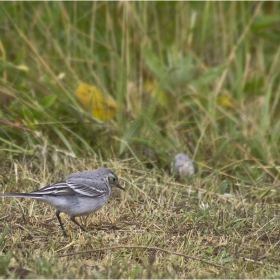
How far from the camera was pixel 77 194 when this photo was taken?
5.62 m

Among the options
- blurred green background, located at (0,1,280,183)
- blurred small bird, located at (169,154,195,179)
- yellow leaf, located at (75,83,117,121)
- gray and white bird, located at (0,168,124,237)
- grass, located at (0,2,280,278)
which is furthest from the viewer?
yellow leaf, located at (75,83,117,121)

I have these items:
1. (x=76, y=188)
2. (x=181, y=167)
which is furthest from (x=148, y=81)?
(x=76, y=188)

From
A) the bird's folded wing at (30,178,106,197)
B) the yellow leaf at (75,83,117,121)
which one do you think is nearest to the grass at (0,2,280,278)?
the yellow leaf at (75,83,117,121)

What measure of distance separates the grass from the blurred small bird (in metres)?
0.10

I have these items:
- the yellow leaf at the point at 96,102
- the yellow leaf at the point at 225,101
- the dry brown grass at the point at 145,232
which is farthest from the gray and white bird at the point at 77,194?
the yellow leaf at the point at 225,101

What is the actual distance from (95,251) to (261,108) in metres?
4.35

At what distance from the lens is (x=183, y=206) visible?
19.9 ft

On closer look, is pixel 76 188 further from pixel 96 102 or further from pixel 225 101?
pixel 225 101

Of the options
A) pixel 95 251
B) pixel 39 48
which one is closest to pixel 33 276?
pixel 95 251

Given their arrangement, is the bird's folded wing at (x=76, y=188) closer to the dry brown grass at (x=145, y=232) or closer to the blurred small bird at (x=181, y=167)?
the dry brown grass at (x=145, y=232)

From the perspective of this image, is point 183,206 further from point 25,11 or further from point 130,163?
point 25,11

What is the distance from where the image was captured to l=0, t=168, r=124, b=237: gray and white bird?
17.6 feet

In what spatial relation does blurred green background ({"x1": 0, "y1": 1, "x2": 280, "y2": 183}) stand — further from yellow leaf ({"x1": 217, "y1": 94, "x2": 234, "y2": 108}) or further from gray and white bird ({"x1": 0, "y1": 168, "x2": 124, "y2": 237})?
gray and white bird ({"x1": 0, "y1": 168, "x2": 124, "y2": 237})

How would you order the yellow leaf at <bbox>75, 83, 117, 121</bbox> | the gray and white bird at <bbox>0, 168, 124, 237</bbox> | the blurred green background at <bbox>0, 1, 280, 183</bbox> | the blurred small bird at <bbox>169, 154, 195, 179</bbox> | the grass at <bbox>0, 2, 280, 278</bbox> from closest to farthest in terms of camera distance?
1. the grass at <bbox>0, 2, 280, 278</bbox>
2. the gray and white bird at <bbox>0, 168, 124, 237</bbox>
3. the blurred small bird at <bbox>169, 154, 195, 179</bbox>
4. the blurred green background at <bbox>0, 1, 280, 183</bbox>
5. the yellow leaf at <bbox>75, 83, 117, 121</bbox>
